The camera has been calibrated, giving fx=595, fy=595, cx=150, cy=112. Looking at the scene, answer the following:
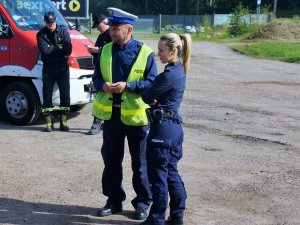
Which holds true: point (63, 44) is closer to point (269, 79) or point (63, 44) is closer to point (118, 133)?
point (118, 133)

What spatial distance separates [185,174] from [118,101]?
2102mm

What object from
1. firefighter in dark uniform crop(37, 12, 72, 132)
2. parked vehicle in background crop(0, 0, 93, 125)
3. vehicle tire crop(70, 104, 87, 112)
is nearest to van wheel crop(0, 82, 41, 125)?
parked vehicle in background crop(0, 0, 93, 125)

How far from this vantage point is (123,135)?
5.74 m

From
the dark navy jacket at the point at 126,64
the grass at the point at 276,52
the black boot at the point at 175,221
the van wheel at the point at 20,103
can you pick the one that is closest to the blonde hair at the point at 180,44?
the dark navy jacket at the point at 126,64

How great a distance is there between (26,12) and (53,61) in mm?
1556

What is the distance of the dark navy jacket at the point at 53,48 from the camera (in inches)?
369

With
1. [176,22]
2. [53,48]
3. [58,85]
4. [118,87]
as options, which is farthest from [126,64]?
[176,22]

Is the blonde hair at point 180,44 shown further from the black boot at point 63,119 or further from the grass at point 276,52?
the grass at point 276,52

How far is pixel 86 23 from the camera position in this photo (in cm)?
5016

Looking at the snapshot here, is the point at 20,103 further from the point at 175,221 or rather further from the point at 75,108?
the point at 175,221

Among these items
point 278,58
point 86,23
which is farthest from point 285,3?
point 278,58

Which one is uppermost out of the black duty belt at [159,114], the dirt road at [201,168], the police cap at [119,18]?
the police cap at [119,18]

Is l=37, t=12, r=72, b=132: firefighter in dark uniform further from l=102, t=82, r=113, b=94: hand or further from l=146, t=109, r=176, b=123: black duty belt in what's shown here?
l=146, t=109, r=176, b=123: black duty belt

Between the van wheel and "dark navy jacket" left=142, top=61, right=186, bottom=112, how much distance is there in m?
5.03
